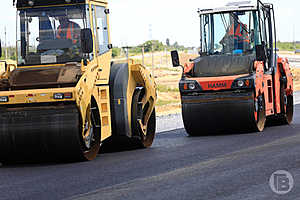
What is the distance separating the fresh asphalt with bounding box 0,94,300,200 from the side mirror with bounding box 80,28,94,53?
1852mm

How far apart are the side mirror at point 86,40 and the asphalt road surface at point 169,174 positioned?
1.86 meters

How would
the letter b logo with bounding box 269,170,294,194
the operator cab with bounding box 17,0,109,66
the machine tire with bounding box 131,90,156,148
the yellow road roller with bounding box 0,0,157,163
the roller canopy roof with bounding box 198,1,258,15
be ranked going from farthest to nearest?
the roller canopy roof with bounding box 198,1,258,15 → the machine tire with bounding box 131,90,156,148 → the operator cab with bounding box 17,0,109,66 → the yellow road roller with bounding box 0,0,157,163 → the letter b logo with bounding box 269,170,294,194

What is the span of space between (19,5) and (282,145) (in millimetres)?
5231

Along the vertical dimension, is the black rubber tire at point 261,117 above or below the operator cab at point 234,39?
below

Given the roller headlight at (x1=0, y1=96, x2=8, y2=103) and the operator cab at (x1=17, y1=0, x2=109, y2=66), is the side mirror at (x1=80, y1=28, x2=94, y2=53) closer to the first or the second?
the operator cab at (x1=17, y1=0, x2=109, y2=66)

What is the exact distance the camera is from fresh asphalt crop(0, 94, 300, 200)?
25.6 feet

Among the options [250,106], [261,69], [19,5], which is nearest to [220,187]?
[19,5]

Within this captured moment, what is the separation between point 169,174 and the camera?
9.23 metres

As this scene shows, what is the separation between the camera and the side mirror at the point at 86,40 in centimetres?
1116

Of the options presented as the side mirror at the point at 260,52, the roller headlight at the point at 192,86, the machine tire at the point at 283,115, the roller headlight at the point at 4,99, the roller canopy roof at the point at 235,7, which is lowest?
the machine tire at the point at 283,115

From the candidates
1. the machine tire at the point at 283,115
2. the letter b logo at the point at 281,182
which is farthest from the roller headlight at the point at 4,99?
the machine tire at the point at 283,115

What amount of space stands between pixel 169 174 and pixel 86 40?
121 inches

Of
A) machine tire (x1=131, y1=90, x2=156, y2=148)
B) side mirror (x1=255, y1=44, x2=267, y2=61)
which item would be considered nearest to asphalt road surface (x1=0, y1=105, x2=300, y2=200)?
machine tire (x1=131, y1=90, x2=156, y2=148)

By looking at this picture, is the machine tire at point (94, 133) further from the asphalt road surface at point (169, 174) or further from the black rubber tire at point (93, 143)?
the asphalt road surface at point (169, 174)
